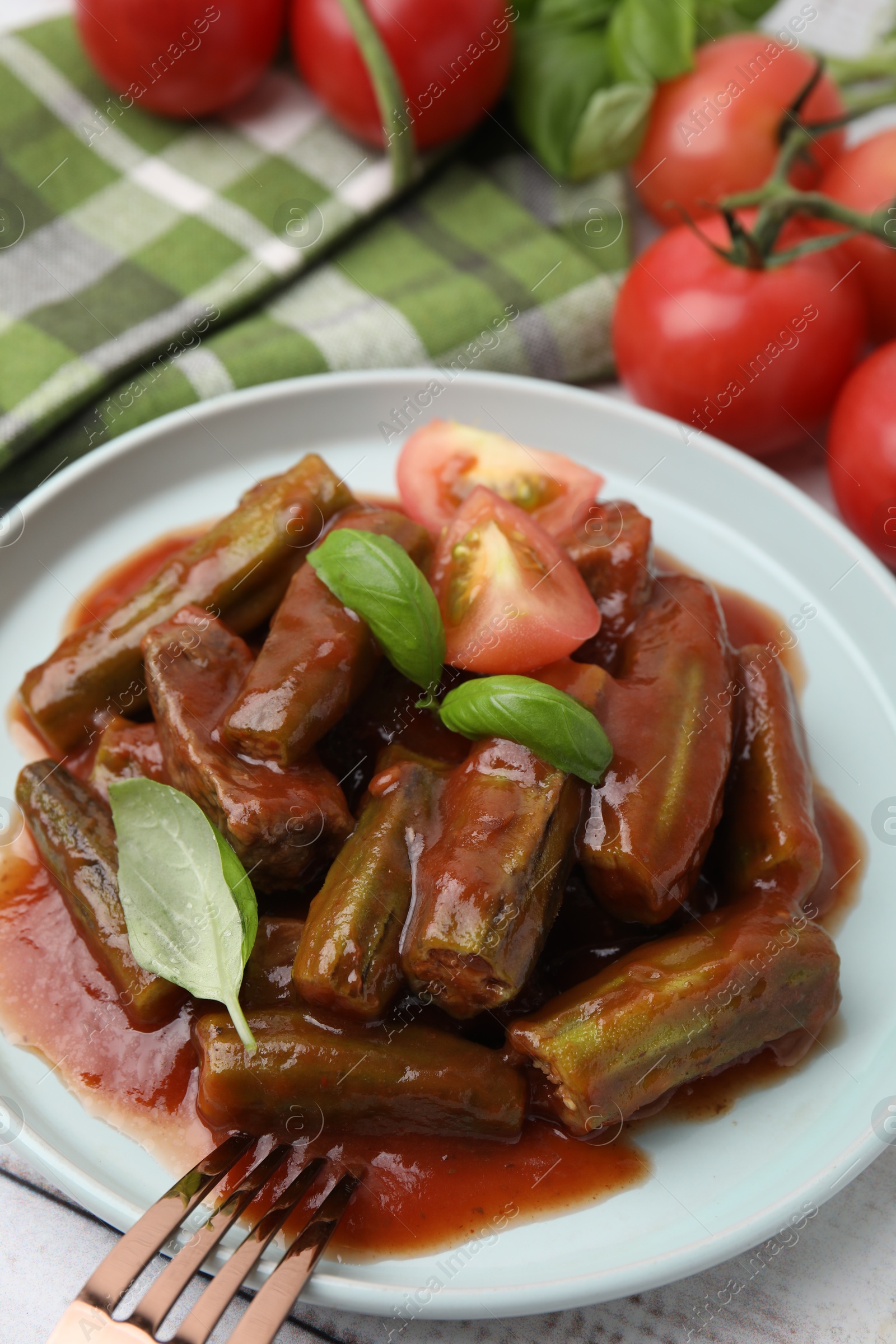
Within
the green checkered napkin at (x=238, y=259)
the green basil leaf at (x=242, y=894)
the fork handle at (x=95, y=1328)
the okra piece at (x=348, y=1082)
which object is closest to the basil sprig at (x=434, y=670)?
the green basil leaf at (x=242, y=894)

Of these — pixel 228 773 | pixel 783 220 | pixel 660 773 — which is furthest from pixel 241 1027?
pixel 783 220

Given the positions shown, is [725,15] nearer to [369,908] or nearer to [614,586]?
[614,586]

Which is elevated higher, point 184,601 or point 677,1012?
point 184,601

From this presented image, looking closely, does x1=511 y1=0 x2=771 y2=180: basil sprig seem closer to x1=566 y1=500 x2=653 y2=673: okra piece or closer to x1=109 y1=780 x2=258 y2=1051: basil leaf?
x1=566 y1=500 x2=653 y2=673: okra piece

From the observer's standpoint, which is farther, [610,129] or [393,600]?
[610,129]

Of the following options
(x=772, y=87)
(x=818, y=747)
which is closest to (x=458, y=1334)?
(x=818, y=747)

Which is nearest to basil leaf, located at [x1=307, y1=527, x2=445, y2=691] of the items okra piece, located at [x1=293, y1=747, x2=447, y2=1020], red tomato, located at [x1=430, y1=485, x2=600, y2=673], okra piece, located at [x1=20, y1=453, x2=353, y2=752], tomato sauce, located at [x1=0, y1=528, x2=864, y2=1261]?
red tomato, located at [x1=430, y1=485, x2=600, y2=673]

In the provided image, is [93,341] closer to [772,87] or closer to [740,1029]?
[772,87]
